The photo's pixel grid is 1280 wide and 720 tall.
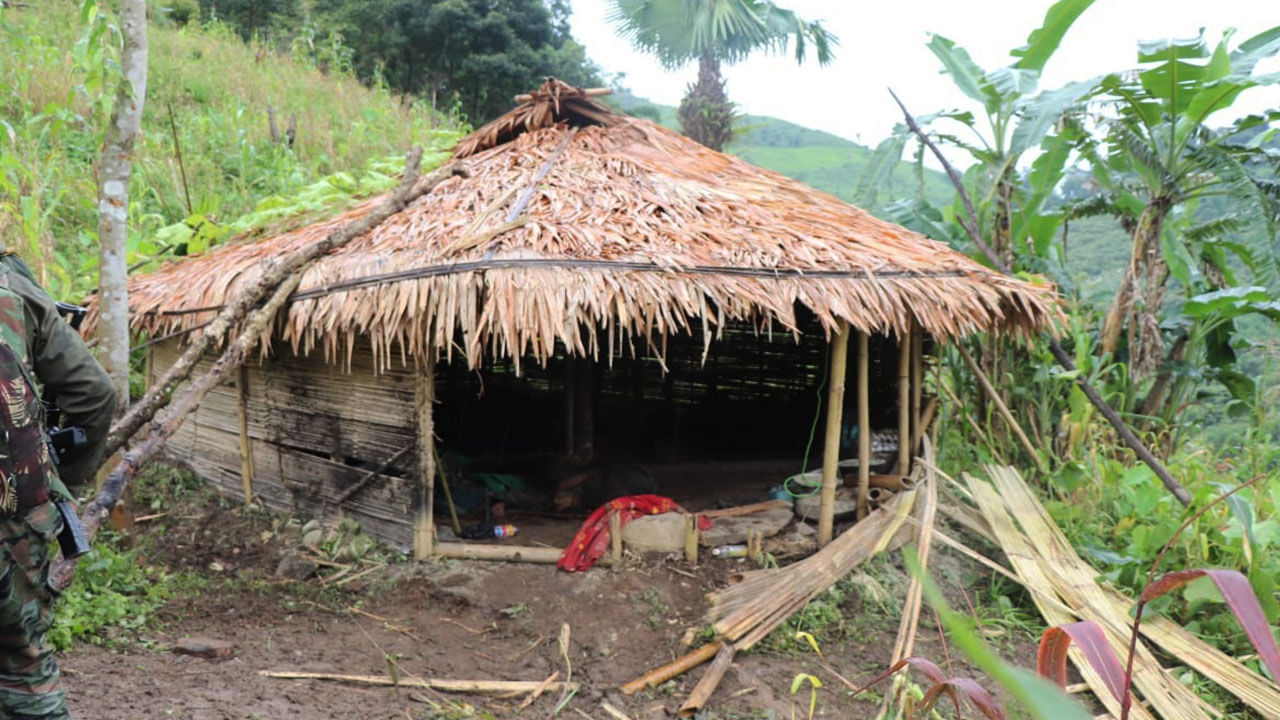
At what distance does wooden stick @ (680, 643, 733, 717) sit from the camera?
3.50m

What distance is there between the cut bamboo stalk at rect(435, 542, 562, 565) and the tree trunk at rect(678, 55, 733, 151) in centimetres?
1092

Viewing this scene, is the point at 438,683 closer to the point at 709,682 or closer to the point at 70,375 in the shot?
the point at 709,682

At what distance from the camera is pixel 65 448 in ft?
9.12

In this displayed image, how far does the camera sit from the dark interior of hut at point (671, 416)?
21.5 ft

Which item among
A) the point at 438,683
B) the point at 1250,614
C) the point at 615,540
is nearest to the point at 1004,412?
the point at 615,540

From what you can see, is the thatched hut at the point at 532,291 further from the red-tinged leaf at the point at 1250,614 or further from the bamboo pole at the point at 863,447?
the red-tinged leaf at the point at 1250,614

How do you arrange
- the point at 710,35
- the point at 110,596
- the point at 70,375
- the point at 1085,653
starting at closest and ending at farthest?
the point at 1085,653 < the point at 70,375 < the point at 110,596 < the point at 710,35

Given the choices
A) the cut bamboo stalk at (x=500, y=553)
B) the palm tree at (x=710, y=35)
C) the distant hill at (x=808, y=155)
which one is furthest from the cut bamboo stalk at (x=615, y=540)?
the distant hill at (x=808, y=155)

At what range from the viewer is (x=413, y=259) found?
4.63m

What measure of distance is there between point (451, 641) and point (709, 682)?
1.34 metres

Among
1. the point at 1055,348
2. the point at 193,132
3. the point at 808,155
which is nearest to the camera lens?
the point at 1055,348

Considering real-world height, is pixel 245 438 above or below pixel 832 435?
below

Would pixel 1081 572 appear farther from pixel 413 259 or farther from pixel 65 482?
pixel 65 482

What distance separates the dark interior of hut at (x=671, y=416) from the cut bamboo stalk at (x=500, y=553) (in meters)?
1.18
